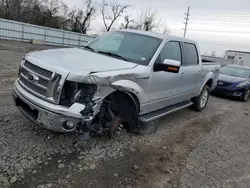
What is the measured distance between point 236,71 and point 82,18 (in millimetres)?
40109

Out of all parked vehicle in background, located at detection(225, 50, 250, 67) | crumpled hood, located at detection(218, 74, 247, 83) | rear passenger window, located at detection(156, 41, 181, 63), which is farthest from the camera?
parked vehicle in background, located at detection(225, 50, 250, 67)

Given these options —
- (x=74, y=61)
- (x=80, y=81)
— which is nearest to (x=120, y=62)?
(x=74, y=61)

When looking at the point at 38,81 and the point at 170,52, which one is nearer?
the point at 38,81

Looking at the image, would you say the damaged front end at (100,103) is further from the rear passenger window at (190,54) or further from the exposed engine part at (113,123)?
the rear passenger window at (190,54)

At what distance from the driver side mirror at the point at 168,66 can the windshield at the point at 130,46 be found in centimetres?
21

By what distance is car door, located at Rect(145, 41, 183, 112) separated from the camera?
4.38 metres

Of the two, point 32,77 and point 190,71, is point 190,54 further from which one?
point 32,77

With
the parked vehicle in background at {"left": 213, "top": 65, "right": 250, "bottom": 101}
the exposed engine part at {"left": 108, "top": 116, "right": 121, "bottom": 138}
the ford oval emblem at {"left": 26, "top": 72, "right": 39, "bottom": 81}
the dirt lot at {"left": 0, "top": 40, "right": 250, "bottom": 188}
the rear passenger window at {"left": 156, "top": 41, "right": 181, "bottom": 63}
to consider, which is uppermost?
the rear passenger window at {"left": 156, "top": 41, "right": 181, "bottom": 63}

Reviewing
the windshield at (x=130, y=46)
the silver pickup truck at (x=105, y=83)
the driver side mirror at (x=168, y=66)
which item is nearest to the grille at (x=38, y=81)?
the silver pickup truck at (x=105, y=83)

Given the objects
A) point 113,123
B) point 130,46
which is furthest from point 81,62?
point 130,46

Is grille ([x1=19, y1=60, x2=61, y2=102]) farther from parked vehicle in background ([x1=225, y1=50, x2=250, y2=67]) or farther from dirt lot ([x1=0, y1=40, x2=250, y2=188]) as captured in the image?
parked vehicle in background ([x1=225, y1=50, x2=250, y2=67])

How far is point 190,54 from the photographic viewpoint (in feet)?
19.2

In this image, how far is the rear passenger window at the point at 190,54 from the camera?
18.3 feet

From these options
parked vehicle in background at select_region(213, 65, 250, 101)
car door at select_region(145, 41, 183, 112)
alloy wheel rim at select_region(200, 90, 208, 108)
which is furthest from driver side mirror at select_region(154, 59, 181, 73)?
parked vehicle in background at select_region(213, 65, 250, 101)
